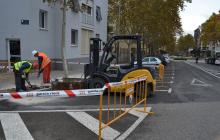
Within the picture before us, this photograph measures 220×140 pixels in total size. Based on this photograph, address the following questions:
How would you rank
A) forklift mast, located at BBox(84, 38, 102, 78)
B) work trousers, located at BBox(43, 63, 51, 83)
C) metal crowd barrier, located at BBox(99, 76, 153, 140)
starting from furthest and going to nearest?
work trousers, located at BBox(43, 63, 51, 83) → forklift mast, located at BBox(84, 38, 102, 78) → metal crowd barrier, located at BBox(99, 76, 153, 140)

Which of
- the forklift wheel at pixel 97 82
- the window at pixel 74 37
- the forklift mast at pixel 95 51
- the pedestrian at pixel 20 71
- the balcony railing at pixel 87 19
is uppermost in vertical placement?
the balcony railing at pixel 87 19

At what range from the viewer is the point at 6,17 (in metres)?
21.0

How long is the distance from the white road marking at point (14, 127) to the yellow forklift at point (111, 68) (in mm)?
4516

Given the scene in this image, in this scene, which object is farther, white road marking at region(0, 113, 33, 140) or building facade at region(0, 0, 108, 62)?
building facade at region(0, 0, 108, 62)

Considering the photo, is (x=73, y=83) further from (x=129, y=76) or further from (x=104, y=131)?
(x=104, y=131)

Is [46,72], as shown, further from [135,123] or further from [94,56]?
[135,123]

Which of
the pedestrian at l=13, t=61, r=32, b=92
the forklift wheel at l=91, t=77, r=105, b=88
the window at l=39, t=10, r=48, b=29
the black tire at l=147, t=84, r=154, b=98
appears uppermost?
the window at l=39, t=10, r=48, b=29

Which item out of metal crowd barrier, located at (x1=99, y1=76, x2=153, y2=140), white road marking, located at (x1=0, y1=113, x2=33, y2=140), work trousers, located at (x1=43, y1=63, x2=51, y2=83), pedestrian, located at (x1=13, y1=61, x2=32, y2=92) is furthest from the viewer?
work trousers, located at (x1=43, y1=63, x2=51, y2=83)

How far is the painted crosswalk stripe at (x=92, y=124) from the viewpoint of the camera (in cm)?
672

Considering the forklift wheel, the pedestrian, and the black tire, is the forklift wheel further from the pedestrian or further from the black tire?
the pedestrian

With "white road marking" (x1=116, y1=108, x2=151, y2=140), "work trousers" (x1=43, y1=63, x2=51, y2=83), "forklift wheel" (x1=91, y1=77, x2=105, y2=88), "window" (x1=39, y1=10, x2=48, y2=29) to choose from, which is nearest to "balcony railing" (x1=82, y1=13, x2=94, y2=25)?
"window" (x1=39, y1=10, x2=48, y2=29)

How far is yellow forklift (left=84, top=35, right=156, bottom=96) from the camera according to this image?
12070 mm

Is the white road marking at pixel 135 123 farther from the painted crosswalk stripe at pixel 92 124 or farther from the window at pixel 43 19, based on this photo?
the window at pixel 43 19

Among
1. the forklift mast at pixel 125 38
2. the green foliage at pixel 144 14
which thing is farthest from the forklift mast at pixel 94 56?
the green foliage at pixel 144 14
